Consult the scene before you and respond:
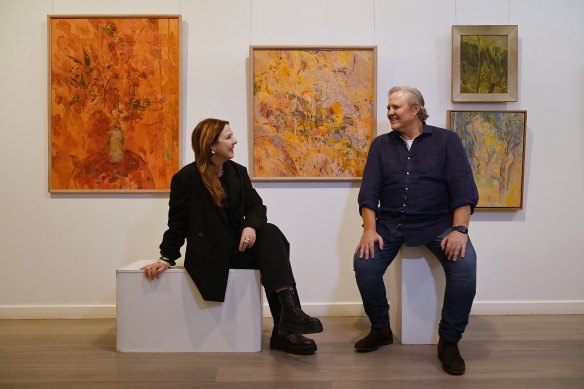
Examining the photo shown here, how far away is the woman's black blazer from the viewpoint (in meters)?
2.56

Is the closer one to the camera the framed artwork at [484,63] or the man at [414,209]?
the man at [414,209]

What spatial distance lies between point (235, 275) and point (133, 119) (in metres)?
1.36

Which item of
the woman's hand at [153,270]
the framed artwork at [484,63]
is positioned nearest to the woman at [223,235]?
the woman's hand at [153,270]

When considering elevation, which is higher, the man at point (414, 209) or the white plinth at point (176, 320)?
the man at point (414, 209)

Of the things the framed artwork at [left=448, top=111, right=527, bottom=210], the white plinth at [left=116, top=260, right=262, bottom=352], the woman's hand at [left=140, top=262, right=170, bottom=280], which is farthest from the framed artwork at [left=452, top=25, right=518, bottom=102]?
the woman's hand at [left=140, top=262, right=170, bottom=280]

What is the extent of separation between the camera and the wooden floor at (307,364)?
7.06 ft

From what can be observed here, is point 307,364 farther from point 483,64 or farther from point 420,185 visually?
point 483,64

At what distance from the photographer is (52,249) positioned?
3.35m

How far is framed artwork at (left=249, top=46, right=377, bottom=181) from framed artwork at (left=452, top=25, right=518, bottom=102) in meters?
0.56

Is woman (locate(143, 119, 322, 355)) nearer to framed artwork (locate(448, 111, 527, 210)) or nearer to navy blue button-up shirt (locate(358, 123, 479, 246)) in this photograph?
navy blue button-up shirt (locate(358, 123, 479, 246))

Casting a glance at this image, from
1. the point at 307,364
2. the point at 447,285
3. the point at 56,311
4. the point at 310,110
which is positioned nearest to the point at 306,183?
the point at 310,110

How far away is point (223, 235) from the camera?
8.63 feet

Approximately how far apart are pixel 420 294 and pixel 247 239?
0.98 metres

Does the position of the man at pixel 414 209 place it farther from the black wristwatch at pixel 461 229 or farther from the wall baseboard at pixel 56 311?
the wall baseboard at pixel 56 311
